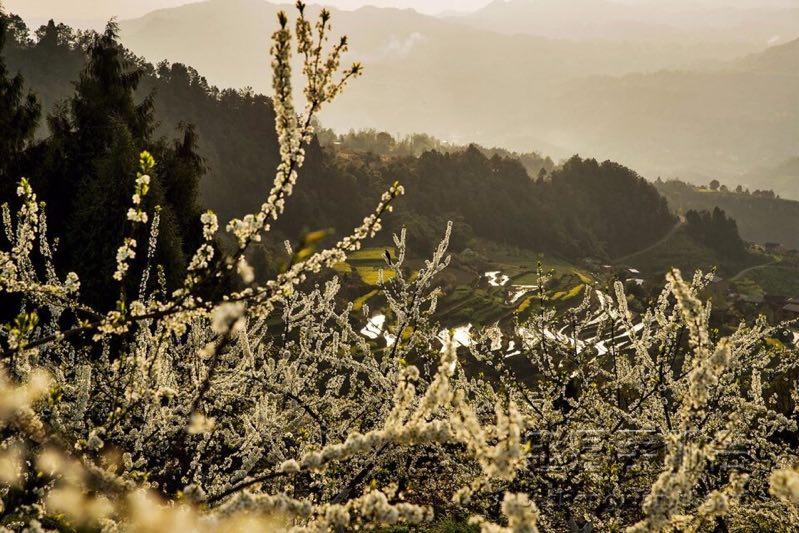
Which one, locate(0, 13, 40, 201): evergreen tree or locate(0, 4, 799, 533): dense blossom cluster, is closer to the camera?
locate(0, 4, 799, 533): dense blossom cluster

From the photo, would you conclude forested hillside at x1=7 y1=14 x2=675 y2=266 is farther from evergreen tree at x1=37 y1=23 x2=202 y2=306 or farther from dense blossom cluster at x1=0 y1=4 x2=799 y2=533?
dense blossom cluster at x1=0 y1=4 x2=799 y2=533

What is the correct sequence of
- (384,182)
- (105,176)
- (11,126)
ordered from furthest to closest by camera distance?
1. (384,182)
2. (11,126)
3. (105,176)

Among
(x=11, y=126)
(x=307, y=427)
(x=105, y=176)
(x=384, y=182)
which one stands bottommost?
(x=307, y=427)

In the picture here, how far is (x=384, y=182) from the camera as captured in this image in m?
104

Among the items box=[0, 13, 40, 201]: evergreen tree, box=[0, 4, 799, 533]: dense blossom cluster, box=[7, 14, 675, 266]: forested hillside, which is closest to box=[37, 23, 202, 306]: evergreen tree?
box=[0, 13, 40, 201]: evergreen tree

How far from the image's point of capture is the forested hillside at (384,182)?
84.8m

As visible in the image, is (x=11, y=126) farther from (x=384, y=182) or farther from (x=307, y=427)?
(x=384, y=182)

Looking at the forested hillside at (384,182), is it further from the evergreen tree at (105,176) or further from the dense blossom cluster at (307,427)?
the dense blossom cluster at (307,427)

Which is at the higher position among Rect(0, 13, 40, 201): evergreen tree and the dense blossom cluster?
Rect(0, 13, 40, 201): evergreen tree

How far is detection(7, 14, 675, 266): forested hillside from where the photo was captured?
84.8 meters

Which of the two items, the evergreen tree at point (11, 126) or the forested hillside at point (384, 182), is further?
the forested hillside at point (384, 182)

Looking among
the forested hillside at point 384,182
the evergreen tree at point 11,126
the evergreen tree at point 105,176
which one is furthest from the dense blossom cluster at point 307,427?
the forested hillside at point 384,182

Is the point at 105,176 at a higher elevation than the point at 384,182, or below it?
higher

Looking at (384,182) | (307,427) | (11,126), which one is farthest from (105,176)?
(384,182)
